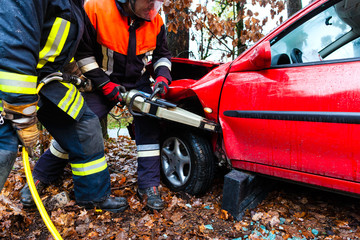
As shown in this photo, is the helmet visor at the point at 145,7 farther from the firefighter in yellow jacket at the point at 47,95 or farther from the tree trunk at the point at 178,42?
the tree trunk at the point at 178,42

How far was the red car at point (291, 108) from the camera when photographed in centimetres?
154

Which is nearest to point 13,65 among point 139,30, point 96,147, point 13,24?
point 13,24

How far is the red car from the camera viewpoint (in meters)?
1.54

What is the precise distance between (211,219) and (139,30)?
1.77 meters

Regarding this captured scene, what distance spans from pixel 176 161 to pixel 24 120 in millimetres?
1386

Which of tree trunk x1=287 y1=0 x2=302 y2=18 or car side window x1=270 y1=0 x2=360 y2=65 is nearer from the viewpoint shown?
car side window x1=270 y1=0 x2=360 y2=65

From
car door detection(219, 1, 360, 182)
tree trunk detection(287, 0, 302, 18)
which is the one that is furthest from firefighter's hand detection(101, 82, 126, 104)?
tree trunk detection(287, 0, 302, 18)

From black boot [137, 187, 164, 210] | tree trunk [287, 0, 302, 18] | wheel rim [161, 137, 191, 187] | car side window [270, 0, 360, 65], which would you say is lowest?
black boot [137, 187, 164, 210]

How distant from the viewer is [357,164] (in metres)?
1.50

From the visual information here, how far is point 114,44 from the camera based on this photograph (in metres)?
2.15

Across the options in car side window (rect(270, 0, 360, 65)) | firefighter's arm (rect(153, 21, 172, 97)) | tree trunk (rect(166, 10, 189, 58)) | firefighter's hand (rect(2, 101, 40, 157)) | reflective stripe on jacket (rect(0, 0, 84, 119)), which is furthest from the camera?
tree trunk (rect(166, 10, 189, 58))

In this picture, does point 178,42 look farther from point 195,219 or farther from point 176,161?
point 195,219

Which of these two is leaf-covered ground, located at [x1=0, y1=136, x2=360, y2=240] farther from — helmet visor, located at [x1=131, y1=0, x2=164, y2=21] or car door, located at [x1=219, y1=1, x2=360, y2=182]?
helmet visor, located at [x1=131, y1=0, x2=164, y2=21]

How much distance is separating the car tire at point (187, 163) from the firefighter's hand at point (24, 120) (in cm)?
126
